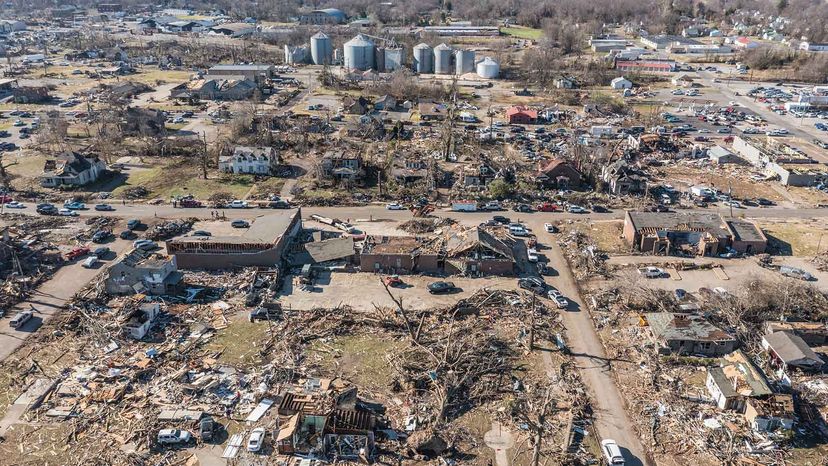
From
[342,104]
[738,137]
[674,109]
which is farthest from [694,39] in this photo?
[342,104]

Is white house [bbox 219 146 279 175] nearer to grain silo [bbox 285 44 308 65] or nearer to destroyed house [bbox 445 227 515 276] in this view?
destroyed house [bbox 445 227 515 276]

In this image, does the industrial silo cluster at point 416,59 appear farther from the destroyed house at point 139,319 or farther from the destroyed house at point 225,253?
the destroyed house at point 139,319

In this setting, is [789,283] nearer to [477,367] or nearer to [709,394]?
[709,394]

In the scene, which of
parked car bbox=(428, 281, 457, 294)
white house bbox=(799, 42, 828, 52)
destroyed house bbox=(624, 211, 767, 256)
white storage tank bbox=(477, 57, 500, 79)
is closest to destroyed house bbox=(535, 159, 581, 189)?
destroyed house bbox=(624, 211, 767, 256)

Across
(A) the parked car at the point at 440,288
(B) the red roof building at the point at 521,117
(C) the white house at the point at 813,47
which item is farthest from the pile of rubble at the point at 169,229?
(C) the white house at the point at 813,47

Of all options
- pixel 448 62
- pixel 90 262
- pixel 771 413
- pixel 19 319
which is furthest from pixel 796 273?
pixel 448 62

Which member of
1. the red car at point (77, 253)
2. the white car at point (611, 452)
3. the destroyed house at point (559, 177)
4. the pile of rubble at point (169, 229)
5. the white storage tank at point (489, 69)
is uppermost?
the white storage tank at point (489, 69)

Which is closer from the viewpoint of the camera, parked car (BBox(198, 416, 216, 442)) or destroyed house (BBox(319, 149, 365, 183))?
parked car (BBox(198, 416, 216, 442))
